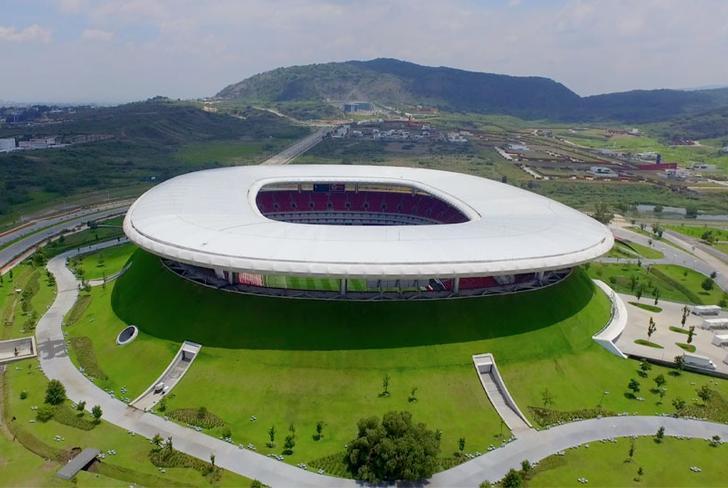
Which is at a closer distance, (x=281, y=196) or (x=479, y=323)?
(x=479, y=323)

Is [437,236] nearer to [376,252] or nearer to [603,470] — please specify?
[376,252]

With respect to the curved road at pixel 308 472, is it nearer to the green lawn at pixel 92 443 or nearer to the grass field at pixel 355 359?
the green lawn at pixel 92 443

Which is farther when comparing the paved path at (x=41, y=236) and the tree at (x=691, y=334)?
the paved path at (x=41, y=236)

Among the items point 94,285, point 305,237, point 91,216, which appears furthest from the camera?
point 91,216

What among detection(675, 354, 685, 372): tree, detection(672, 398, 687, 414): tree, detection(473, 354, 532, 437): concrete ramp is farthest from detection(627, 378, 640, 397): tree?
detection(473, 354, 532, 437): concrete ramp

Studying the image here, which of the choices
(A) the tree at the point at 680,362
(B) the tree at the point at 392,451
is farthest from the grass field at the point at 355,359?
(B) the tree at the point at 392,451

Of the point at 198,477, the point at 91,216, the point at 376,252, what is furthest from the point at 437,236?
the point at 91,216
